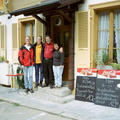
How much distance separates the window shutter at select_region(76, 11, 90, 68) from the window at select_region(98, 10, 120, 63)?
1.43 ft

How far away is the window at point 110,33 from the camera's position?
590 centimetres

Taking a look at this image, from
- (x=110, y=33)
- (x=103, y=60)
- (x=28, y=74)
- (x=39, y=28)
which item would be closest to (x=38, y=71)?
(x=28, y=74)

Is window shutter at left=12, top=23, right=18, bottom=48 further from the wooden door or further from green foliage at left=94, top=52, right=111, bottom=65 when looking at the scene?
green foliage at left=94, top=52, right=111, bottom=65

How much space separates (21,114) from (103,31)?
3.54 meters

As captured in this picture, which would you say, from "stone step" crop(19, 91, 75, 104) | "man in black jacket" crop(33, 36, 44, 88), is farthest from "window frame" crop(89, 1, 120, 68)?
"man in black jacket" crop(33, 36, 44, 88)

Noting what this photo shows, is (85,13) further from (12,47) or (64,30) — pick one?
(12,47)

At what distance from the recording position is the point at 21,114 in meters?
5.06

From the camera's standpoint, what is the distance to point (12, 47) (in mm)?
8719

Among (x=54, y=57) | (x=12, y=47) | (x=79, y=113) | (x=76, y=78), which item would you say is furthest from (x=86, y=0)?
(x=12, y=47)

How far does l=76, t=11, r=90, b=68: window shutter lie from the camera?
6.22m

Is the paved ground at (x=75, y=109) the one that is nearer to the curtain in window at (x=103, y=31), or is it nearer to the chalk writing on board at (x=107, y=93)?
the chalk writing on board at (x=107, y=93)

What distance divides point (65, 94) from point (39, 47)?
1.87m

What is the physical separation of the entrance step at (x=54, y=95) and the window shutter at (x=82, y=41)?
102 centimetres

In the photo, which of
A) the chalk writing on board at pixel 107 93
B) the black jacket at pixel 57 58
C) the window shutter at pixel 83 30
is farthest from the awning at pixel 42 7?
the chalk writing on board at pixel 107 93
